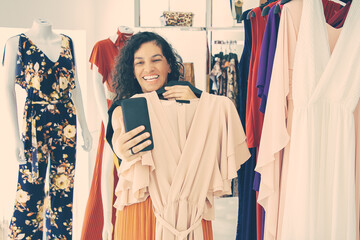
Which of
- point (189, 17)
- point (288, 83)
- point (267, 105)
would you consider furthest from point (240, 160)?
point (189, 17)

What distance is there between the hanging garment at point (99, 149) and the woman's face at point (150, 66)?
2.09 feet

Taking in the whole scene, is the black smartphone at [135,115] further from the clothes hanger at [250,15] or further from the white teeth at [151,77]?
the clothes hanger at [250,15]

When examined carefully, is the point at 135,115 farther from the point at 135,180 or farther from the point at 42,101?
the point at 42,101

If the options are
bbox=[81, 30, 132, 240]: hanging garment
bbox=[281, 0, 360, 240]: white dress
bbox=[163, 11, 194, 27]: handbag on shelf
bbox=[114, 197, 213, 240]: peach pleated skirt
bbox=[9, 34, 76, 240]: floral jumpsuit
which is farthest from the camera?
bbox=[163, 11, 194, 27]: handbag on shelf

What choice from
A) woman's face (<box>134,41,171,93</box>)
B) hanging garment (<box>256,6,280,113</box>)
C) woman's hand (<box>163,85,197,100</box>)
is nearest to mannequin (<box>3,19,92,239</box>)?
woman's face (<box>134,41,171,93</box>)

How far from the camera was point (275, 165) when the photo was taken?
5.71 feet

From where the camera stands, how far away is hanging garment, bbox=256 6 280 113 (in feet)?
5.74

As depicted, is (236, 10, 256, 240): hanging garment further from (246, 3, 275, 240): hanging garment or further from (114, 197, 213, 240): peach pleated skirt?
(114, 197, 213, 240): peach pleated skirt

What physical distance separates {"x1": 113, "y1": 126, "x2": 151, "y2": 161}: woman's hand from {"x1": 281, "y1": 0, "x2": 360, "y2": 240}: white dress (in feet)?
2.34

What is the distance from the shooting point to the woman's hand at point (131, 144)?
1470 millimetres

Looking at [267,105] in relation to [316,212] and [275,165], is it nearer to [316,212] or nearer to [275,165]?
[275,165]

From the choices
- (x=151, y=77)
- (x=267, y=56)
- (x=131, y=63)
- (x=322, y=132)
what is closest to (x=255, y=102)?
(x=267, y=56)

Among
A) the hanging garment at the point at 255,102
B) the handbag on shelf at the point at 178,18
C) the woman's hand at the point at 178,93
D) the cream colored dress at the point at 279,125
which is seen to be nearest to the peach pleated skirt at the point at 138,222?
the woman's hand at the point at 178,93

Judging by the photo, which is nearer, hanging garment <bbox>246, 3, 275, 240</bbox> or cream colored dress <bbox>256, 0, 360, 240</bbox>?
cream colored dress <bbox>256, 0, 360, 240</bbox>
